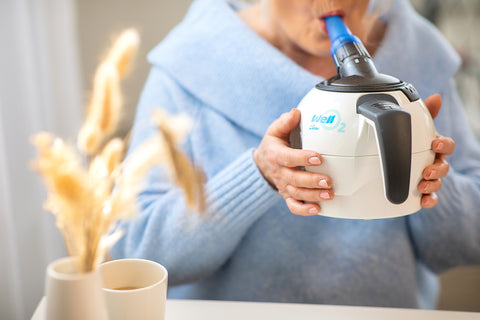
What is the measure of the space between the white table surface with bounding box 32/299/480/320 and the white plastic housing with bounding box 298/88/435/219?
0.73ft

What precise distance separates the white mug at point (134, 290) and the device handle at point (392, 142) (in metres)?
0.26

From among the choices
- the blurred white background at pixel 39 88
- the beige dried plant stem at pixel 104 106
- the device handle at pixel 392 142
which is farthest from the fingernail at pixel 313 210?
the blurred white background at pixel 39 88

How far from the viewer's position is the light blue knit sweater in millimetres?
786

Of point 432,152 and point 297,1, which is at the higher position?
point 297,1

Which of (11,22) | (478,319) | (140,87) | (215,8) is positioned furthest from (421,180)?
(140,87)

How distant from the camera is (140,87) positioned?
4.35ft

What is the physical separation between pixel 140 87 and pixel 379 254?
798 millimetres

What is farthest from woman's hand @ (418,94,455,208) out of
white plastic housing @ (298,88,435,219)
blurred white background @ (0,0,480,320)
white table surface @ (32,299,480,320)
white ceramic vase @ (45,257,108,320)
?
blurred white background @ (0,0,480,320)

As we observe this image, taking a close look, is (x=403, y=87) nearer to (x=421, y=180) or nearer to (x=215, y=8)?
(x=421, y=180)

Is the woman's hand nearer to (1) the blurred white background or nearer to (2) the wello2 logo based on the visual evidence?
(2) the wello2 logo

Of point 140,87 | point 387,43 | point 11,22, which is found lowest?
point 140,87

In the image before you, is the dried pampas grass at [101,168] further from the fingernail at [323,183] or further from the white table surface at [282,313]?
the white table surface at [282,313]

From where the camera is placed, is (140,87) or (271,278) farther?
(140,87)

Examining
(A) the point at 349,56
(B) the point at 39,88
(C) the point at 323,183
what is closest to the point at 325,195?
(C) the point at 323,183
